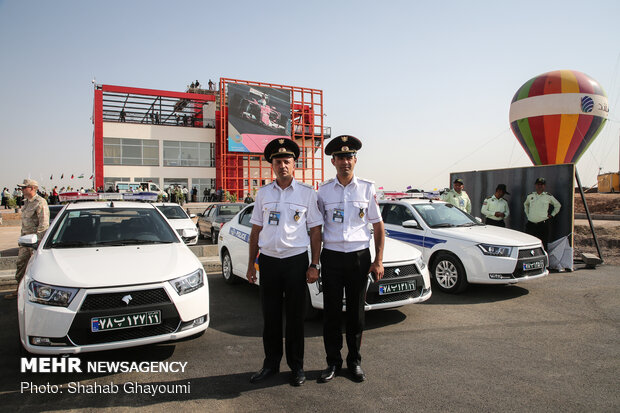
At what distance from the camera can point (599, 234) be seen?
1362 centimetres


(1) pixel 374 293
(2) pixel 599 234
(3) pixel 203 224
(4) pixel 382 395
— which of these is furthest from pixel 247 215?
(2) pixel 599 234

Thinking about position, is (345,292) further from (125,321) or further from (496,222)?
(496,222)

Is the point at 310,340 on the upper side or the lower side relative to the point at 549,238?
lower

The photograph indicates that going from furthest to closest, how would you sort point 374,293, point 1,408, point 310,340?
point 374,293
point 310,340
point 1,408

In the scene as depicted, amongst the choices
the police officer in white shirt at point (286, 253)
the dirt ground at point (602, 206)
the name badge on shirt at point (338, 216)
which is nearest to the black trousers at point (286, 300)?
the police officer in white shirt at point (286, 253)

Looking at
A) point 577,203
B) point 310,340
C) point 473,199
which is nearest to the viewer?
point 310,340

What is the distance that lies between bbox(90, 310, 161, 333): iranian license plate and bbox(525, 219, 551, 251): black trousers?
317 inches

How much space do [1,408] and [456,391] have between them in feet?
11.5

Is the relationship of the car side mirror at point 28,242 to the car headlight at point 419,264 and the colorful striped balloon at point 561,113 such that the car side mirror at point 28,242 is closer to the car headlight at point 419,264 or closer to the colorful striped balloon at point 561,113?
the car headlight at point 419,264

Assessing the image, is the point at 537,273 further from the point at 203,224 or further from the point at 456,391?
the point at 203,224

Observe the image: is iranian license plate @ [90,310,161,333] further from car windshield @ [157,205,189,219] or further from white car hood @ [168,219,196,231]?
car windshield @ [157,205,189,219]

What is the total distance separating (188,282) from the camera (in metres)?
3.90

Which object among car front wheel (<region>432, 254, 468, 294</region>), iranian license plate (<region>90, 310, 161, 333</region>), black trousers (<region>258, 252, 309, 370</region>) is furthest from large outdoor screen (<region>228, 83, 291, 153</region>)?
black trousers (<region>258, 252, 309, 370</region>)

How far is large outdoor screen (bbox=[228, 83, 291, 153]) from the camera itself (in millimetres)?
38188
